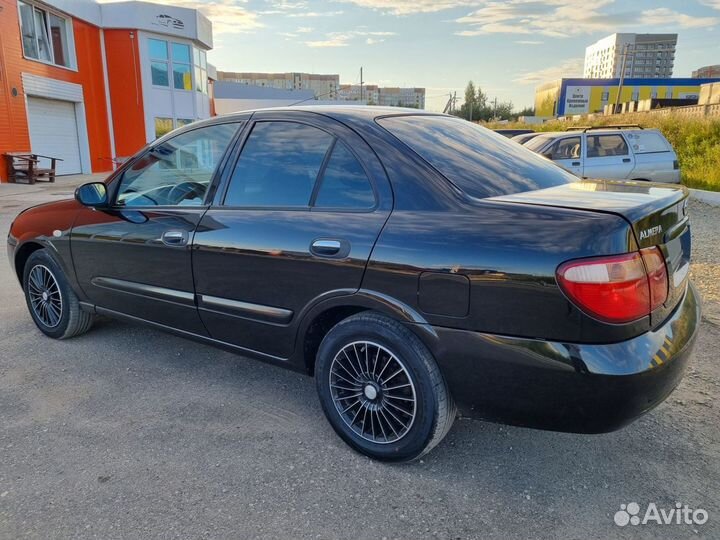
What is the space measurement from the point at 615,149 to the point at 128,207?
396 inches

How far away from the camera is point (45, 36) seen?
19703 mm

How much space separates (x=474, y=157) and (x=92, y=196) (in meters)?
2.51

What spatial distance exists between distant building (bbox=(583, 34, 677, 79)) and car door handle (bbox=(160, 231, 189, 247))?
4516 inches

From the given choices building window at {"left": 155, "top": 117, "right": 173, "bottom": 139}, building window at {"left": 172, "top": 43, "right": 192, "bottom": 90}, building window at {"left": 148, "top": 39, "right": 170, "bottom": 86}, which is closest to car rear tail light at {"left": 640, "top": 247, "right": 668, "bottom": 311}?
building window at {"left": 155, "top": 117, "right": 173, "bottom": 139}

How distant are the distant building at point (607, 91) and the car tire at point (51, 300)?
7410 centimetres

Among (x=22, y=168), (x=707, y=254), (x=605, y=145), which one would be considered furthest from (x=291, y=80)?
(x=707, y=254)

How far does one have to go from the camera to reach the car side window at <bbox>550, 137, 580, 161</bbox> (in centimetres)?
1093

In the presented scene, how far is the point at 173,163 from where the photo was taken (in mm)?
3521

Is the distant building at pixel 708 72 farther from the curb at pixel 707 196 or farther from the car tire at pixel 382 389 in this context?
the car tire at pixel 382 389

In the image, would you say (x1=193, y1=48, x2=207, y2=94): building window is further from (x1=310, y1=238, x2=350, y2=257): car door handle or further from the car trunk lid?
the car trunk lid

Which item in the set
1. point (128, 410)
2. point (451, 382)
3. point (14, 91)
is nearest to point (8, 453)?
point (128, 410)

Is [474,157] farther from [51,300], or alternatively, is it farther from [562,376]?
[51,300]

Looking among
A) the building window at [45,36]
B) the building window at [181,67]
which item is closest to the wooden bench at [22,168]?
the building window at [45,36]

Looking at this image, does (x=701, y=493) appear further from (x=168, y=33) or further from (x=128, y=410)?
(x=168, y=33)
